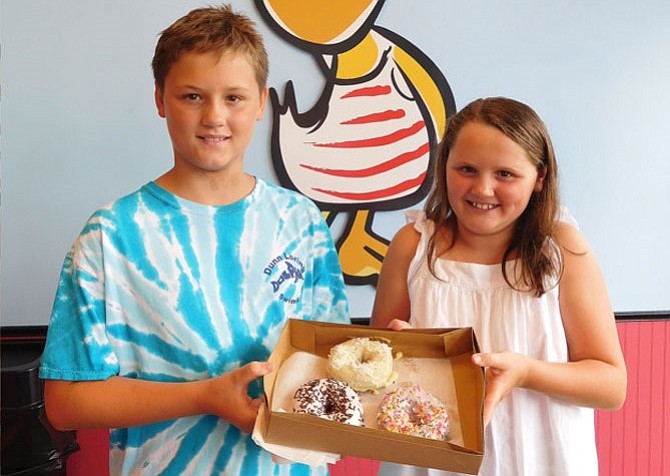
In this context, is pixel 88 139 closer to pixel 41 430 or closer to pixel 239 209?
pixel 41 430

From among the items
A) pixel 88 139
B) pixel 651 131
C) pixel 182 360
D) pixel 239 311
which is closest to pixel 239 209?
pixel 239 311

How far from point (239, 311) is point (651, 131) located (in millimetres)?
1870

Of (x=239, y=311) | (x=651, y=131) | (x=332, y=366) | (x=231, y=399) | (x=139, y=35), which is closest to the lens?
(x=231, y=399)

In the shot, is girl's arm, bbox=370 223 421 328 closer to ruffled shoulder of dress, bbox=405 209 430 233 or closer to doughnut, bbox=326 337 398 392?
ruffled shoulder of dress, bbox=405 209 430 233

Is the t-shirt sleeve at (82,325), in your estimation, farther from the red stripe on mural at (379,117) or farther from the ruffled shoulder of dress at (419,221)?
the red stripe on mural at (379,117)

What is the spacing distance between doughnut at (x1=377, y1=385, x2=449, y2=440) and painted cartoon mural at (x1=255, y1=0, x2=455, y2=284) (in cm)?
100

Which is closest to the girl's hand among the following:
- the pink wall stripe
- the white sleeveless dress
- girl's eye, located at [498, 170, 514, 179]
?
the white sleeveless dress

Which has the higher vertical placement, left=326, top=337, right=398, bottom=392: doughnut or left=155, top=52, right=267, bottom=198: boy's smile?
left=155, top=52, right=267, bottom=198: boy's smile

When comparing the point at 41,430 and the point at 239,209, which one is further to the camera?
the point at 41,430

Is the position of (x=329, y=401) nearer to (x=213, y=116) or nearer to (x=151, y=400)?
(x=151, y=400)

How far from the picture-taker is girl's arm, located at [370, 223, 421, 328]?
1.48 m

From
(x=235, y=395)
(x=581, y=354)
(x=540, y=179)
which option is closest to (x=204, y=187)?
(x=235, y=395)

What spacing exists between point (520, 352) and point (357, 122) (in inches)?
44.5

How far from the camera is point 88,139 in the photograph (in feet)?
7.02
